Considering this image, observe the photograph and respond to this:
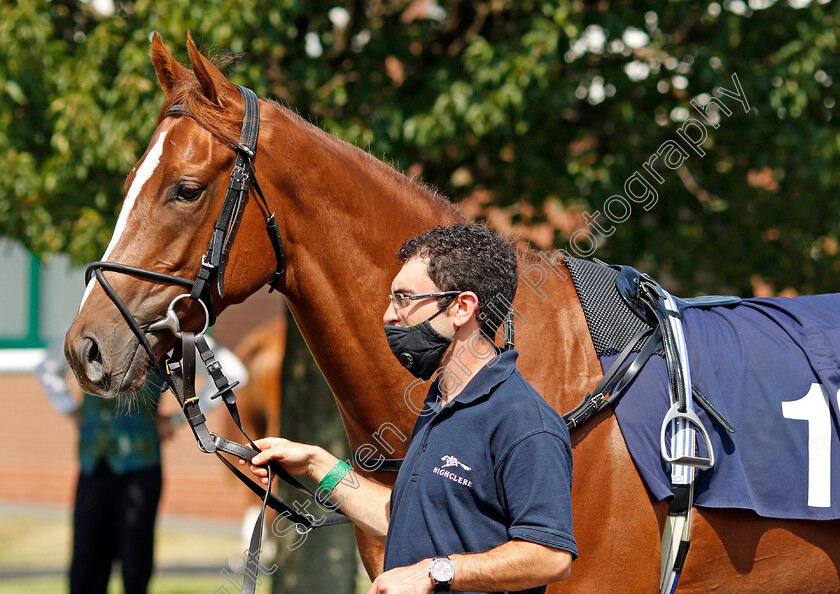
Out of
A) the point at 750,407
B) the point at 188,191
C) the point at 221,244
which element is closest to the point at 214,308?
the point at 221,244

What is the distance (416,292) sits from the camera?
6.59ft

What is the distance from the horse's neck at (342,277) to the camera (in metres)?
2.72

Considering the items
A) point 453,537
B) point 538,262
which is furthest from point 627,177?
point 453,537

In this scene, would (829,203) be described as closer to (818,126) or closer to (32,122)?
(818,126)

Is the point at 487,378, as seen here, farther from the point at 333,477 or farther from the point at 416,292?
the point at 333,477

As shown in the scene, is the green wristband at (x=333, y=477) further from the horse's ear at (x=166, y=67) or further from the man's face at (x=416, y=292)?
the horse's ear at (x=166, y=67)

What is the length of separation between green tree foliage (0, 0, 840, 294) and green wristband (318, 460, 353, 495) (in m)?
2.33

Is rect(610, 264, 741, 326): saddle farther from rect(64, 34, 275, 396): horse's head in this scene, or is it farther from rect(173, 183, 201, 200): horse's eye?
rect(173, 183, 201, 200): horse's eye

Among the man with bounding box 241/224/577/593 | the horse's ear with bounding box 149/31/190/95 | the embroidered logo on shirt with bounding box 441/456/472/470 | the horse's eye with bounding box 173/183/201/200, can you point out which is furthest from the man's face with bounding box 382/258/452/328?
the horse's ear with bounding box 149/31/190/95

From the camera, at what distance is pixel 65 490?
36.1 ft

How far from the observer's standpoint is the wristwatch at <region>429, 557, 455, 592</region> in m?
1.79

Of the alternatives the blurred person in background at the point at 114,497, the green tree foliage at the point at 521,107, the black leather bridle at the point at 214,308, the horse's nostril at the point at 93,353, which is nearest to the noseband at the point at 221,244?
the black leather bridle at the point at 214,308

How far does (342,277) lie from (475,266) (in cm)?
84

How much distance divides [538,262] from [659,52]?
240 centimetres
